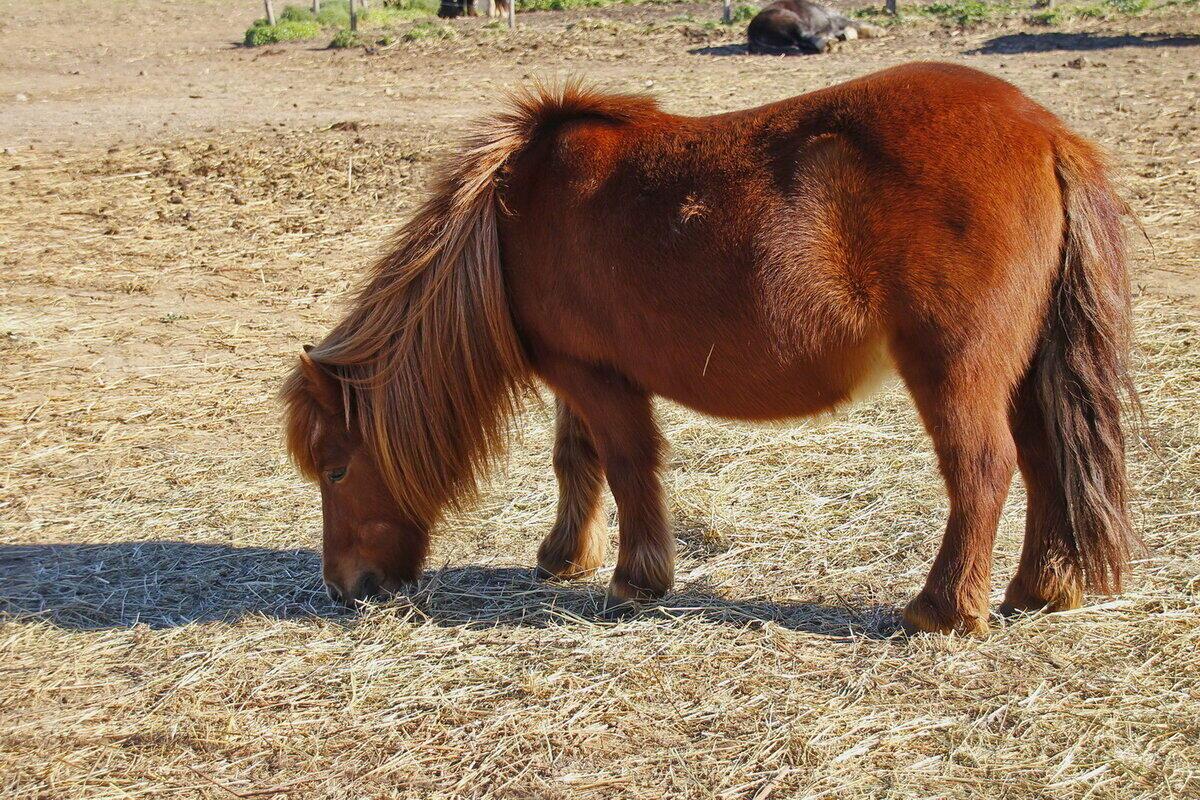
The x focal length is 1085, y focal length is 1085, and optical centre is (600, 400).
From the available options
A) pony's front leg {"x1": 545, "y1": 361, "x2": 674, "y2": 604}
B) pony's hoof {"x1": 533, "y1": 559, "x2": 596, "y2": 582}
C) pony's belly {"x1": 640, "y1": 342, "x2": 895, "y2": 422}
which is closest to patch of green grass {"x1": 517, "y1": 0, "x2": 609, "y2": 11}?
pony's hoof {"x1": 533, "y1": 559, "x2": 596, "y2": 582}

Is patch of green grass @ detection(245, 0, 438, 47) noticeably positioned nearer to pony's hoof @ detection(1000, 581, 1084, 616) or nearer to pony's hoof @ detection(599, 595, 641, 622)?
pony's hoof @ detection(599, 595, 641, 622)

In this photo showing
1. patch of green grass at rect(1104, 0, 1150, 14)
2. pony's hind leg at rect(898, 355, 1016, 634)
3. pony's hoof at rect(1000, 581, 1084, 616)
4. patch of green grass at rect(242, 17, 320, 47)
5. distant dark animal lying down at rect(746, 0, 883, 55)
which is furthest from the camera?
patch of green grass at rect(242, 17, 320, 47)

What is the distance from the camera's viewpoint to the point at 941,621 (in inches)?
135

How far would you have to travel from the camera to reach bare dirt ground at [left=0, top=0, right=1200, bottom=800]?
9.70 ft

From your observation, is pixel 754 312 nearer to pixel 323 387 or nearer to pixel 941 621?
pixel 941 621

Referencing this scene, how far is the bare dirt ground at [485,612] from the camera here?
2.96 metres

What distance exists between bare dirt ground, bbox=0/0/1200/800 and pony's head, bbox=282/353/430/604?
14 centimetres

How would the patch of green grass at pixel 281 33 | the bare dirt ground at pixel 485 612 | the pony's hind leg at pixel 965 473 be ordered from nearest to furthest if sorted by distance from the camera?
the bare dirt ground at pixel 485 612 → the pony's hind leg at pixel 965 473 → the patch of green grass at pixel 281 33

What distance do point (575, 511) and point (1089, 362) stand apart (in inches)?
73.9

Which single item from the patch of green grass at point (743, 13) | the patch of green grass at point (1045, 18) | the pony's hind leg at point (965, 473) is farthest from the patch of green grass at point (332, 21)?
the pony's hind leg at point (965, 473)

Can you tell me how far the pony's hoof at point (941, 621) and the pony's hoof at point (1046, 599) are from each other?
0.73ft

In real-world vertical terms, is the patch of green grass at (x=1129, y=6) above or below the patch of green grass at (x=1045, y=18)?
above

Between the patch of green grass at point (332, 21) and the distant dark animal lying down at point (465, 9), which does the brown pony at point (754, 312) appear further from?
the distant dark animal lying down at point (465, 9)

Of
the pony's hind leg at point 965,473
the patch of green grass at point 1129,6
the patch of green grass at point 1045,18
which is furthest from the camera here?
the patch of green grass at point 1129,6
